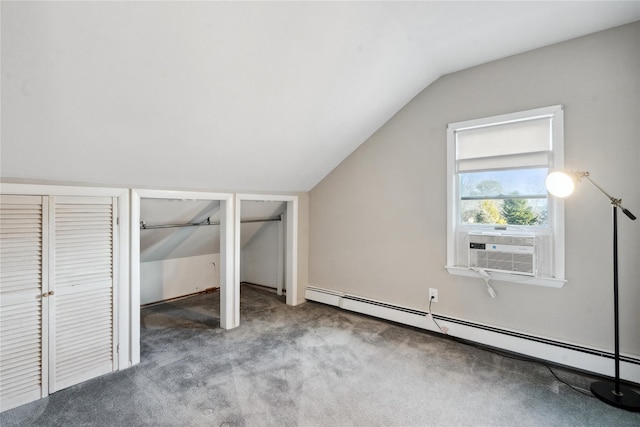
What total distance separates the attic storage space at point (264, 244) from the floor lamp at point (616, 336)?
9.55ft

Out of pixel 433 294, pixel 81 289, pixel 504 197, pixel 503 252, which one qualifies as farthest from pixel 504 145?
pixel 81 289

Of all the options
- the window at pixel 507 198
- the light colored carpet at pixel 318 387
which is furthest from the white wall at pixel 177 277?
the window at pixel 507 198

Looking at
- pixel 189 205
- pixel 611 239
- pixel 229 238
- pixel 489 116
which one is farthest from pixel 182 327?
pixel 611 239

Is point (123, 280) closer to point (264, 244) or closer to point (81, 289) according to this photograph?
point (81, 289)

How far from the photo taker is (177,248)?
4012 mm

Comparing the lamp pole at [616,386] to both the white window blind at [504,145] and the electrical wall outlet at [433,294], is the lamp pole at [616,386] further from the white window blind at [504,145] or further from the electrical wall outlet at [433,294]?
the electrical wall outlet at [433,294]

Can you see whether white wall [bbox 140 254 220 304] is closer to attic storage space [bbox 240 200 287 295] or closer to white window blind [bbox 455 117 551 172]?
attic storage space [bbox 240 200 287 295]

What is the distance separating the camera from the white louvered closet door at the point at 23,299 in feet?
6.30

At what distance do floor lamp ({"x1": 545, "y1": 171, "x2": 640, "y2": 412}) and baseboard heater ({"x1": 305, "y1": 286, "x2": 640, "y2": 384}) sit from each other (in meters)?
0.14

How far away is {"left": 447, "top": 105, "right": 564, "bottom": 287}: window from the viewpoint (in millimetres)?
2508

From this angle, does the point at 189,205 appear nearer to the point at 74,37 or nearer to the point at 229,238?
the point at 229,238

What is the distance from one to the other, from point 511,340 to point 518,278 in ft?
1.79

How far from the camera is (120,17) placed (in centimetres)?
136

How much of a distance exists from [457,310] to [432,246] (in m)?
0.66
